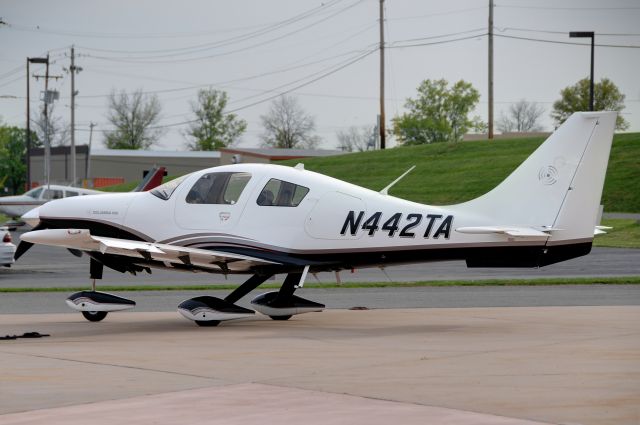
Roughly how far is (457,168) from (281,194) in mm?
48549

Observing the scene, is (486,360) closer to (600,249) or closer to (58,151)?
(600,249)

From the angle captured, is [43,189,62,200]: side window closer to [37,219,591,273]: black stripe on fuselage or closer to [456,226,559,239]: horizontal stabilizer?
[37,219,591,273]: black stripe on fuselage

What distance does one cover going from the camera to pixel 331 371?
33.6 ft

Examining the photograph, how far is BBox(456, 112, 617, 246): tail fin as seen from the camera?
13680mm

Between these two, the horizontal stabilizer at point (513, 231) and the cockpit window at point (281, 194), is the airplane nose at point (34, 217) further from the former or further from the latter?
the horizontal stabilizer at point (513, 231)

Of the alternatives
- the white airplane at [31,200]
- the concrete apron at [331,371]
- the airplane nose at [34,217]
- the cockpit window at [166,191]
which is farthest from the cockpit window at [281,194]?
the white airplane at [31,200]

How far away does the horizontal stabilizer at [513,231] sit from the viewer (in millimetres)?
13836

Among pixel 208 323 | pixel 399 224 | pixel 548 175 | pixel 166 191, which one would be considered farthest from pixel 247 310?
pixel 548 175

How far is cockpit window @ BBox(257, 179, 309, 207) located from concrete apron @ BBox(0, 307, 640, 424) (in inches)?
70.3

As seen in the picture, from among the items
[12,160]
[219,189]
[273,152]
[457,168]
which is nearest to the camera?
[219,189]

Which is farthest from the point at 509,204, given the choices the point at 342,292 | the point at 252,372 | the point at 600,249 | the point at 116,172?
the point at 116,172

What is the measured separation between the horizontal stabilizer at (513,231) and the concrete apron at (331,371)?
1270 mm

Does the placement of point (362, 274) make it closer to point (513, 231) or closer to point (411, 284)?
point (411, 284)

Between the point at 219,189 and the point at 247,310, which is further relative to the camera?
the point at 219,189
